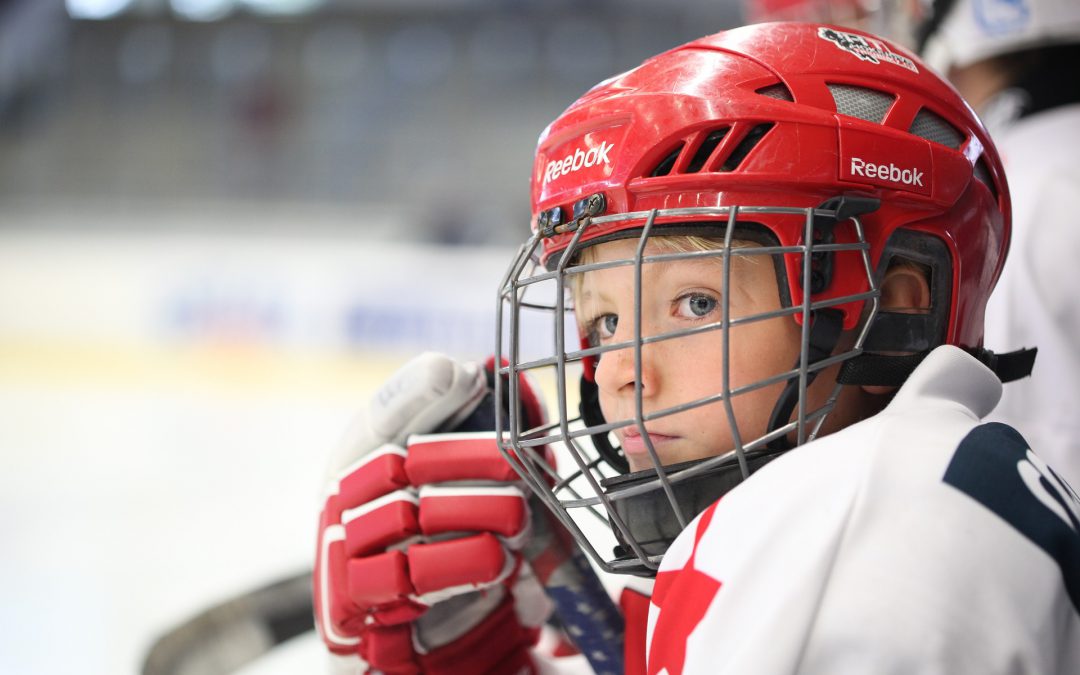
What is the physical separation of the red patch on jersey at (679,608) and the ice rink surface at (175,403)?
0.78 m

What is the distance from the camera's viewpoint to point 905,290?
2.73 feet

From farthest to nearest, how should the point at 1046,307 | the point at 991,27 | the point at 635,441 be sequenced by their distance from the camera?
the point at 991,27
the point at 1046,307
the point at 635,441

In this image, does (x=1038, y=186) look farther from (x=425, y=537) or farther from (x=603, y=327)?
(x=425, y=537)

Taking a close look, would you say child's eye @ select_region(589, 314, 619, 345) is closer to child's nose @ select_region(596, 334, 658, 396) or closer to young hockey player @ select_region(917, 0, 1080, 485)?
child's nose @ select_region(596, 334, 658, 396)

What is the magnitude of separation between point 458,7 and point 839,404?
28.6 feet

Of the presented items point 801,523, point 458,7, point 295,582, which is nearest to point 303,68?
point 458,7

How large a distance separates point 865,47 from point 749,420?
1.19 feet

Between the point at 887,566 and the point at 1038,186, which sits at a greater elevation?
the point at 1038,186

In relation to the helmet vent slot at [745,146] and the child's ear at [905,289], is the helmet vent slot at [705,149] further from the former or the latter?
the child's ear at [905,289]

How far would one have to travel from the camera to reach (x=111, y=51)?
9141 mm

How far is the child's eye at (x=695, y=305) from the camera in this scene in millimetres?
813

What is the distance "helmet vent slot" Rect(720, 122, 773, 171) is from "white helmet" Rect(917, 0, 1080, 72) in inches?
36.7

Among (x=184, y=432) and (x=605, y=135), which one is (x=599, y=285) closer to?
(x=605, y=135)

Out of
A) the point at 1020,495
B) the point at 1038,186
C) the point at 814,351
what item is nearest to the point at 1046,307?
the point at 1038,186
